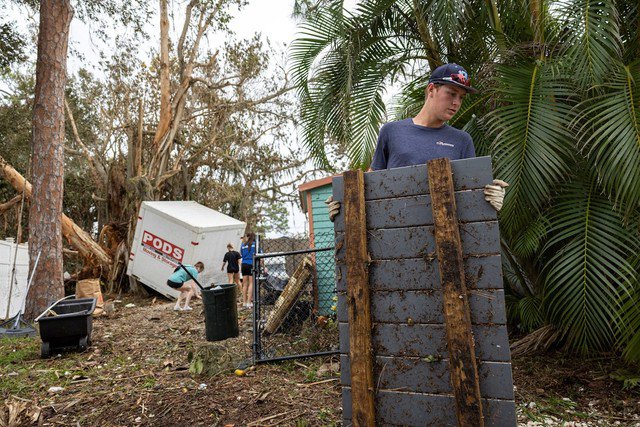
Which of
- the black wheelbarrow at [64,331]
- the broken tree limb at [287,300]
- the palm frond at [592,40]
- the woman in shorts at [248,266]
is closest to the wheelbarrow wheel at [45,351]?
the black wheelbarrow at [64,331]

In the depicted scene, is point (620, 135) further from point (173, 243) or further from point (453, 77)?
point (173, 243)

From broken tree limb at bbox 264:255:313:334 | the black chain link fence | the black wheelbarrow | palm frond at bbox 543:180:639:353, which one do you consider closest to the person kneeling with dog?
the black wheelbarrow

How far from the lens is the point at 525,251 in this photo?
185 inches

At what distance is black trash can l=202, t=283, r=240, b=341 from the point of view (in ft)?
21.8

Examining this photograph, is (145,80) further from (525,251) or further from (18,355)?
(525,251)

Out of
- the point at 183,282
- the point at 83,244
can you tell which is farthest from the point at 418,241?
the point at 83,244

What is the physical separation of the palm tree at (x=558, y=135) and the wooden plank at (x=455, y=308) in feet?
7.06

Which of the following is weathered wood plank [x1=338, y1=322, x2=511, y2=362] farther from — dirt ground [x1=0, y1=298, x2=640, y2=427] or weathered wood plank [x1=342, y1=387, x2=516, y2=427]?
dirt ground [x1=0, y1=298, x2=640, y2=427]

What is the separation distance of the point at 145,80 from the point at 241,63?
4.00 m

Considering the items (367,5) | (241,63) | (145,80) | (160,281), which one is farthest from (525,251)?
(145,80)

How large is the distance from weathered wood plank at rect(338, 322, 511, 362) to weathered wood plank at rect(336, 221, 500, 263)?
0.37m

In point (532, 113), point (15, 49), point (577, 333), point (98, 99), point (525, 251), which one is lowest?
point (577, 333)

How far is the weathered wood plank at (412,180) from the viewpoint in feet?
7.73

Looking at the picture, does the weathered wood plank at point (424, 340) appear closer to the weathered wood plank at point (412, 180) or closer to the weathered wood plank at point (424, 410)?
the weathered wood plank at point (424, 410)
